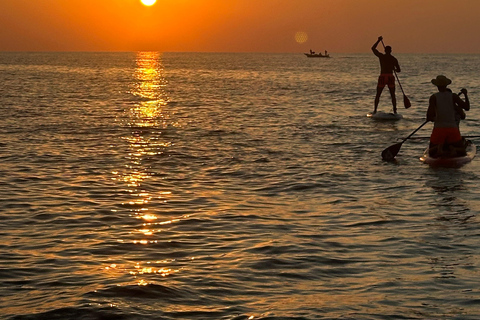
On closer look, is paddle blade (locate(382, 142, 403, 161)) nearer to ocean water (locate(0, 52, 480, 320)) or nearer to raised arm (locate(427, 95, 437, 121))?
ocean water (locate(0, 52, 480, 320))

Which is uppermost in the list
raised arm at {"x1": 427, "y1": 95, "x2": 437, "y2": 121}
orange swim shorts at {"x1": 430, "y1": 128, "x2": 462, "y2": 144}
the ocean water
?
raised arm at {"x1": 427, "y1": 95, "x2": 437, "y2": 121}

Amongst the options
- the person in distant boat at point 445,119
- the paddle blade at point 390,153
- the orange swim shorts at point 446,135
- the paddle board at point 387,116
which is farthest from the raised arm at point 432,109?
the paddle board at point 387,116

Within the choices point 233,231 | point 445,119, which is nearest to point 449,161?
point 445,119

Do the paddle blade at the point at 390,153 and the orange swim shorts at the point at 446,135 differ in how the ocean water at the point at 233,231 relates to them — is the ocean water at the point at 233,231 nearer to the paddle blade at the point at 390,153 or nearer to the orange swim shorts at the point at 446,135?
the paddle blade at the point at 390,153

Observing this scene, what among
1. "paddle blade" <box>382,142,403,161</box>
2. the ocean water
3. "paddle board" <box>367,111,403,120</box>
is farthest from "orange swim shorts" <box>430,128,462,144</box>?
"paddle board" <box>367,111,403,120</box>

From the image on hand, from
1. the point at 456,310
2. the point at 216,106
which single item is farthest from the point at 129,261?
the point at 216,106

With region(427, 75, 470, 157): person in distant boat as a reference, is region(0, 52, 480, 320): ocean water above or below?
below

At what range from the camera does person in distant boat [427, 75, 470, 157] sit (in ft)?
50.0

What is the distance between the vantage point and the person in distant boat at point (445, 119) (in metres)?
15.2

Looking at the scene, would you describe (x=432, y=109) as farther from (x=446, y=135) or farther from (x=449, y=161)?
(x=449, y=161)

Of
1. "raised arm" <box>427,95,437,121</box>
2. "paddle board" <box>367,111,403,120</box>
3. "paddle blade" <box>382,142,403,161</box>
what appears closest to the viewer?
"raised arm" <box>427,95,437,121</box>

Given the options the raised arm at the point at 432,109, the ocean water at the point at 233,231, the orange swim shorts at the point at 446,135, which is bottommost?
the ocean water at the point at 233,231

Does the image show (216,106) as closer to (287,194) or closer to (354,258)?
(287,194)

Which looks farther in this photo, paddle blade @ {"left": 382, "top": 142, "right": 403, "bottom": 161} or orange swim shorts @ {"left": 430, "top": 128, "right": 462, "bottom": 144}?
paddle blade @ {"left": 382, "top": 142, "right": 403, "bottom": 161}
